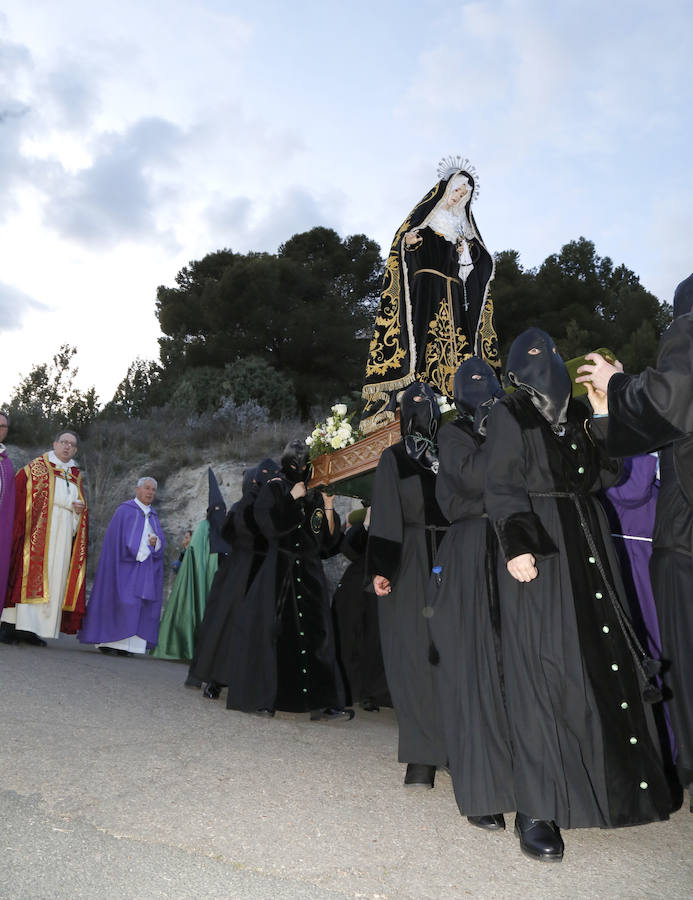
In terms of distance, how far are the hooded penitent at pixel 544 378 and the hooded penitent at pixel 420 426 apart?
110 cm

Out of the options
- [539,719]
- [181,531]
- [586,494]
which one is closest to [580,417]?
[586,494]

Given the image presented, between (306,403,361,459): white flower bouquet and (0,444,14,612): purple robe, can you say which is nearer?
(306,403,361,459): white flower bouquet

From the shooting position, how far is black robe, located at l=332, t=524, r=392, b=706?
6566 millimetres

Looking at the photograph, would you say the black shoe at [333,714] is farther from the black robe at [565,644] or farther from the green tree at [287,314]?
the green tree at [287,314]

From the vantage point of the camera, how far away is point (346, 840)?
2791mm

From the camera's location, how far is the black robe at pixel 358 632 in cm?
657

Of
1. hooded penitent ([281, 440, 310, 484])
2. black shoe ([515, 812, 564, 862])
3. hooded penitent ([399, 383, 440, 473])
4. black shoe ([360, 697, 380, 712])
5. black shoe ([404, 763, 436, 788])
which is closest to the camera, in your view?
black shoe ([515, 812, 564, 862])

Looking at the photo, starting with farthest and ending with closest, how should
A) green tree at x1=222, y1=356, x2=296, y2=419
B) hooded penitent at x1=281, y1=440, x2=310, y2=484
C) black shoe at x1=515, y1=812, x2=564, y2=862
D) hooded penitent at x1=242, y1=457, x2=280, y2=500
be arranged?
green tree at x1=222, y1=356, x2=296, y2=419 → hooded penitent at x1=242, y1=457, x2=280, y2=500 → hooded penitent at x1=281, y1=440, x2=310, y2=484 → black shoe at x1=515, y1=812, x2=564, y2=862

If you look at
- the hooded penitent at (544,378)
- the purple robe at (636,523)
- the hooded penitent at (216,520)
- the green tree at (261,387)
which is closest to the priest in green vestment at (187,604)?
the hooded penitent at (216,520)

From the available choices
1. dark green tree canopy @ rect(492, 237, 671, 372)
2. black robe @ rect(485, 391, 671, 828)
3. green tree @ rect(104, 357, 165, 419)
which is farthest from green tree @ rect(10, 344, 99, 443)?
black robe @ rect(485, 391, 671, 828)

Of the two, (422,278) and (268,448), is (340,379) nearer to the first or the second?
(268,448)

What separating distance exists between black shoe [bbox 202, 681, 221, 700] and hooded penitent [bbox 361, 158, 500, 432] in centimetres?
236

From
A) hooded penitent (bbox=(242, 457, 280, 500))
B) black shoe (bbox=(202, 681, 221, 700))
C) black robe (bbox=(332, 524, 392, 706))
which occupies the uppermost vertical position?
hooded penitent (bbox=(242, 457, 280, 500))

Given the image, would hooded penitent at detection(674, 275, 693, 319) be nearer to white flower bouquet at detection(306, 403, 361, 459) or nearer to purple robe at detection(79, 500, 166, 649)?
white flower bouquet at detection(306, 403, 361, 459)
